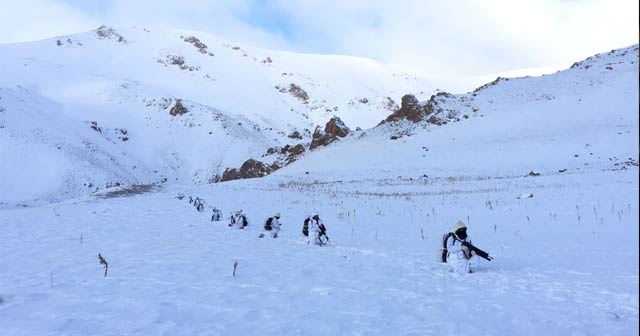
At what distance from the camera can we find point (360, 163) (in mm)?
53594

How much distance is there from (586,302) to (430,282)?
9.41ft

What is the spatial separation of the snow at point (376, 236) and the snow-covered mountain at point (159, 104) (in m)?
1.04

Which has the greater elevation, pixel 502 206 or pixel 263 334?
pixel 502 206

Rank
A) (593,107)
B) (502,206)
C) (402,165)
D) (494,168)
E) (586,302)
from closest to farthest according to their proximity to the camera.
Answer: (586,302)
(502,206)
(494,168)
(402,165)
(593,107)

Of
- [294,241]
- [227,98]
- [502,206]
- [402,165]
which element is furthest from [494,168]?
[227,98]

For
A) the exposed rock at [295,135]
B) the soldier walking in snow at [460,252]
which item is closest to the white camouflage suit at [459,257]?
the soldier walking in snow at [460,252]

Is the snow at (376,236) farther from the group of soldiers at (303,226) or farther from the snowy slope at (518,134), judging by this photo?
the group of soldiers at (303,226)

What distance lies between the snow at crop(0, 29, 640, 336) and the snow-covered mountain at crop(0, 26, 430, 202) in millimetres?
1038

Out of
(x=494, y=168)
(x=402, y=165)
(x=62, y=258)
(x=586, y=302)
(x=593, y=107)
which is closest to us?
(x=586, y=302)

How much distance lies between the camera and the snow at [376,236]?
7.32 m

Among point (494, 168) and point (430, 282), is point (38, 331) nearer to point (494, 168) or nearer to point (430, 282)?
point (430, 282)

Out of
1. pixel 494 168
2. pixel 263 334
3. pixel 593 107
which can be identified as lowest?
pixel 263 334

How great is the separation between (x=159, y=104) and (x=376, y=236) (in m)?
93.9

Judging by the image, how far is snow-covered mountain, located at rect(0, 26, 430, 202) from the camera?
209ft
